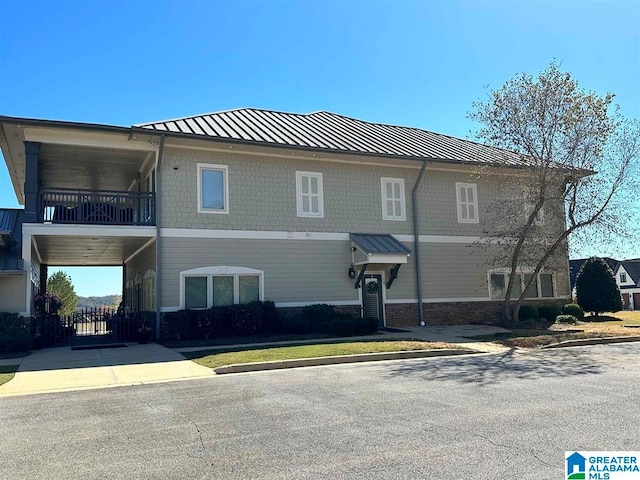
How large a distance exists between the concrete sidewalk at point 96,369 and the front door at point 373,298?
26.5 feet

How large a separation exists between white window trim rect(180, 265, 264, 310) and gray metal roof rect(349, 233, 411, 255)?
142 inches

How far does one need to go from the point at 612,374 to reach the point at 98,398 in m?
8.81

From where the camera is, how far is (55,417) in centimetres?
733

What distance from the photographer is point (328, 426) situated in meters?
6.45

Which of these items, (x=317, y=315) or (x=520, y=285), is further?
(x=520, y=285)

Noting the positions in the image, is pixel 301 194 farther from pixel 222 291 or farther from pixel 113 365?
pixel 113 365

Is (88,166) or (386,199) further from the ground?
(88,166)

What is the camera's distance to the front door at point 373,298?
20.5m

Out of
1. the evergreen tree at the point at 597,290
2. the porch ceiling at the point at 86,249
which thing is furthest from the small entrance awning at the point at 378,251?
the evergreen tree at the point at 597,290

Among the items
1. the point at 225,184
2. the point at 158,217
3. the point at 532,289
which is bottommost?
the point at 532,289

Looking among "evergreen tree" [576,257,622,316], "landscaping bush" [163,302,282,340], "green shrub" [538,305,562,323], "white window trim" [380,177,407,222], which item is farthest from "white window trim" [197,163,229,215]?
"evergreen tree" [576,257,622,316]

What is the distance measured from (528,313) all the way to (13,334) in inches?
685

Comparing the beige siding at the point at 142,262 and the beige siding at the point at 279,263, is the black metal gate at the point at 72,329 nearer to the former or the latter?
the beige siding at the point at 279,263

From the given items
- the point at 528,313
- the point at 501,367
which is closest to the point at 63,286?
the point at 528,313
